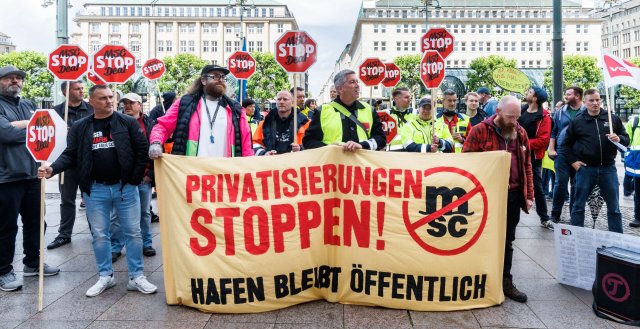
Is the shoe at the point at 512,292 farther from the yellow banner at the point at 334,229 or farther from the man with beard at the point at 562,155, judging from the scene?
the man with beard at the point at 562,155

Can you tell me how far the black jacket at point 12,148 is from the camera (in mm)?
5082

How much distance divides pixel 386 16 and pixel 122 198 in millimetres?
117591

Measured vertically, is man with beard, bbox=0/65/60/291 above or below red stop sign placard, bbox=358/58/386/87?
below

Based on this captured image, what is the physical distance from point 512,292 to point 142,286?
3.41 metres

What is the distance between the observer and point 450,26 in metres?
117

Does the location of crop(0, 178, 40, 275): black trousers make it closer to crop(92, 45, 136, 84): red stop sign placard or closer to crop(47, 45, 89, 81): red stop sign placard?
crop(47, 45, 89, 81): red stop sign placard

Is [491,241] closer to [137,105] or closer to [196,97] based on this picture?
[196,97]

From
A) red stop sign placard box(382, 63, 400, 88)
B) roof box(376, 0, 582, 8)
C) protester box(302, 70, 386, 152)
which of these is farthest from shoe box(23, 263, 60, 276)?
roof box(376, 0, 582, 8)

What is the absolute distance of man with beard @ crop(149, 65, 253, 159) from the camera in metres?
5.12

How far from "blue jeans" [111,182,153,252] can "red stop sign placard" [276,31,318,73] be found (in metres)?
2.39

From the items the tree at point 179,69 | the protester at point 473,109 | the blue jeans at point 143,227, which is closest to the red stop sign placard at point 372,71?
the protester at point 473,109

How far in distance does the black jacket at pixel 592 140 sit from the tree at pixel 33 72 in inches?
2655

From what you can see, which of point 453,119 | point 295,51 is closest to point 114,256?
point 295,51

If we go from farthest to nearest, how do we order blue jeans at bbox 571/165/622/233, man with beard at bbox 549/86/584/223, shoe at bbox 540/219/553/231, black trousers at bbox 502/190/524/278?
man with beard at bbox 549/86/584/223, shoe at bbox 540/219/553/231, blue jeans at bbox 571/165/622/233, black trousers at bbox 502/190/524/278
